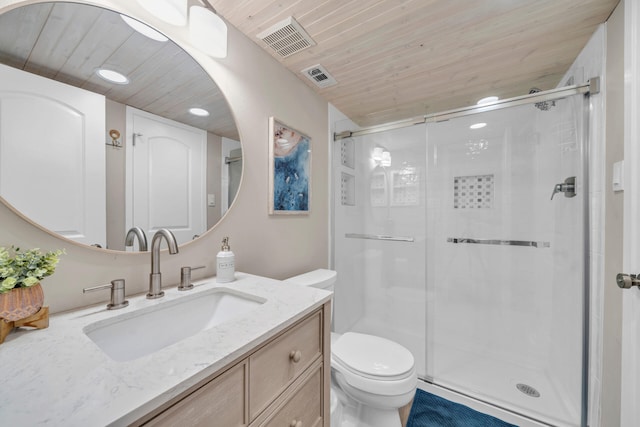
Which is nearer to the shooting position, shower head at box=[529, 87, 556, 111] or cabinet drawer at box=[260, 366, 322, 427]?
cabinet drawer at box=[260, 366, 322, 427]

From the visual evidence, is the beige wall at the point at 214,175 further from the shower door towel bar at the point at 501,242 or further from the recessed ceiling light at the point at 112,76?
the shower door towel bar at the point at 501,242

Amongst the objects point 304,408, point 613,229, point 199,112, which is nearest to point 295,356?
point 304,408

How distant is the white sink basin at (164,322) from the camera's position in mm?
714

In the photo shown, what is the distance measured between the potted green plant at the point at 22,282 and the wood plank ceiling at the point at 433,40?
1.30 m

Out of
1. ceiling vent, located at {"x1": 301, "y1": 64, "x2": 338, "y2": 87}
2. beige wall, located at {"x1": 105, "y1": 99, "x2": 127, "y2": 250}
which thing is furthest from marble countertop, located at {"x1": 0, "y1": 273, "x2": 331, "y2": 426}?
ceiling vent, located at {"x1": 301, "y1": 64, "x2": 338, "y2": 87}

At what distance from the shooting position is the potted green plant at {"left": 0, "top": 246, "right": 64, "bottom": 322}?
1.84 feet

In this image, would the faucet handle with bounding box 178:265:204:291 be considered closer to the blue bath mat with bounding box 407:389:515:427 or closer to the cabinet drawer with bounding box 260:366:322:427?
the cabinet drawer with bounding box 260:366:322:427

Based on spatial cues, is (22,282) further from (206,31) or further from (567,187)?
(567,187)

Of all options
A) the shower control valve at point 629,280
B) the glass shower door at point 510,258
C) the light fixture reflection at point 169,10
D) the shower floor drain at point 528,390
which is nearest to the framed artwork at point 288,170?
the light fixture reflection at point 169,10

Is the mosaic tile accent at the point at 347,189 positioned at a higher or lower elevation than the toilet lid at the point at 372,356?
higher

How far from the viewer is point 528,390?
1.61m

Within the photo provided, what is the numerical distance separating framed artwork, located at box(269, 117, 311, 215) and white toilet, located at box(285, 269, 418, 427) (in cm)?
91

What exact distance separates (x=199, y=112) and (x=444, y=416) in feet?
7.08

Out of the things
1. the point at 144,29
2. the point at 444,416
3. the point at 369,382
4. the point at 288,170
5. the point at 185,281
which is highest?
the point at 144,29
